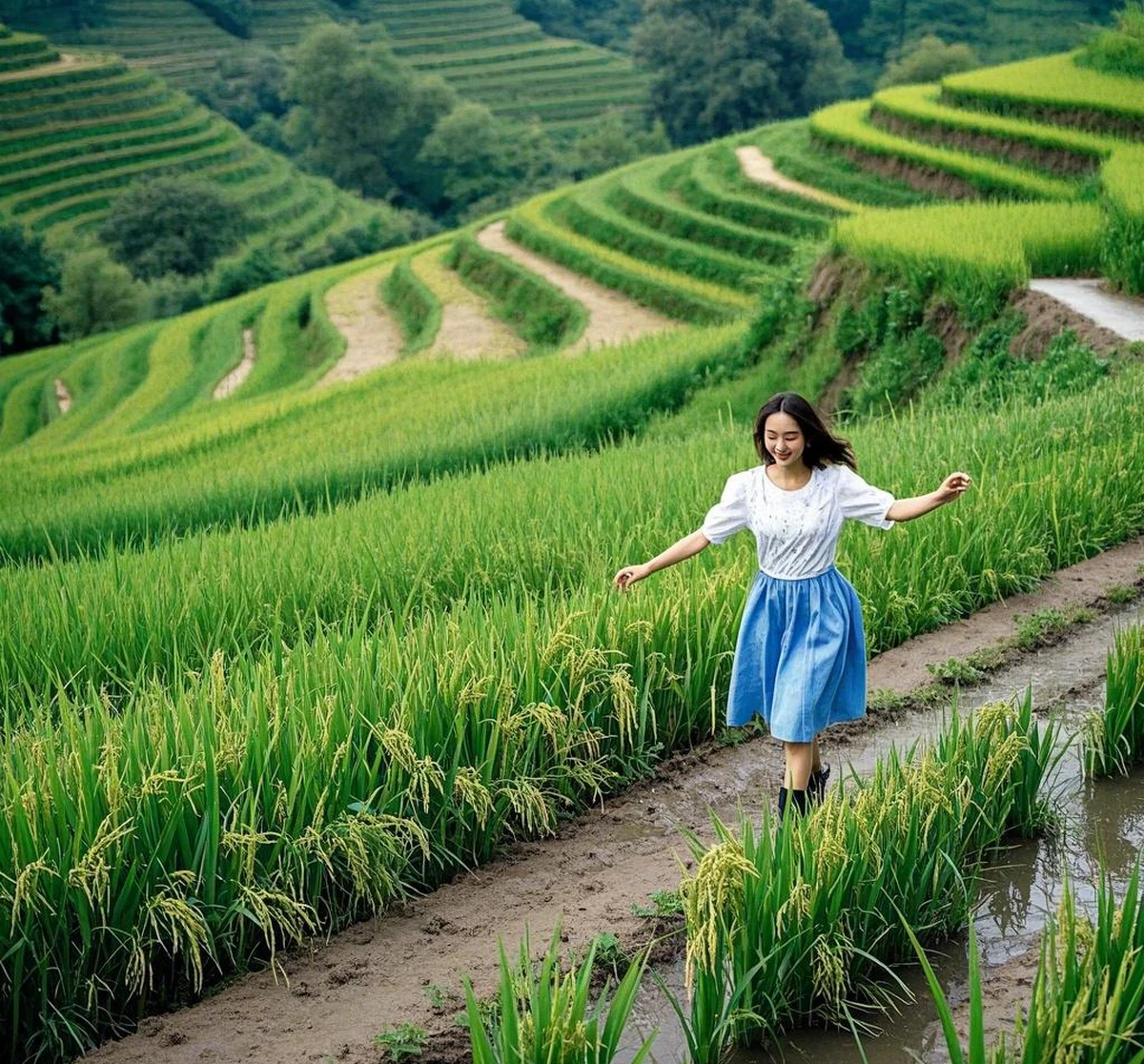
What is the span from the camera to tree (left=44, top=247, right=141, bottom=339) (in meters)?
42.1

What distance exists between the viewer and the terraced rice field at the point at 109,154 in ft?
164

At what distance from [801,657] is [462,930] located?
49.8 inches

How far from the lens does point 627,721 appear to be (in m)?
4.62

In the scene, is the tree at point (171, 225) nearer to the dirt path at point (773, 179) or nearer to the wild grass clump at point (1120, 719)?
the dirt path at point (773, 179)

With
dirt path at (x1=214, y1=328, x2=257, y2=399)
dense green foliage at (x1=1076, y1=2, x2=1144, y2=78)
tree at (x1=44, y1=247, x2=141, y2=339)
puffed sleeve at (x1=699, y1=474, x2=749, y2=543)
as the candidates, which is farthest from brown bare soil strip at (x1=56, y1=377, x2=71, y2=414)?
puffed sleeve at (x1=699, y1=474, x2=749, y2=543)

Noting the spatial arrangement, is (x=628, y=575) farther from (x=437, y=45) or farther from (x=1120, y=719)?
(x=437, y=45)

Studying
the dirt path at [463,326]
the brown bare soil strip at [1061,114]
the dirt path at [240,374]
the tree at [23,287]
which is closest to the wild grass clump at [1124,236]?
the brown bare soil strip at [1061,114]

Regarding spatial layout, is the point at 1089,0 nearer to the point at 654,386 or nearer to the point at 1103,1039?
the point at 654,386

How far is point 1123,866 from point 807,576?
1.23 m

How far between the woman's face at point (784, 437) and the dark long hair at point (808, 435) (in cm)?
1

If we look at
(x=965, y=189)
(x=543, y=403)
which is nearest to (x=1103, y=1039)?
(x=543, y=403)

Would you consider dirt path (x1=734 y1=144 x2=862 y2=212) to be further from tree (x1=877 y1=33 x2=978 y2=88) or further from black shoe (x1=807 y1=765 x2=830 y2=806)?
black shoe (x1=807 y1=765 x2=830 y2=806)


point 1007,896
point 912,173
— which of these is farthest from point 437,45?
point 1007,896

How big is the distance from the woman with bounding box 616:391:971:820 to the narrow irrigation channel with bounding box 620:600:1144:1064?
0.75 ft
